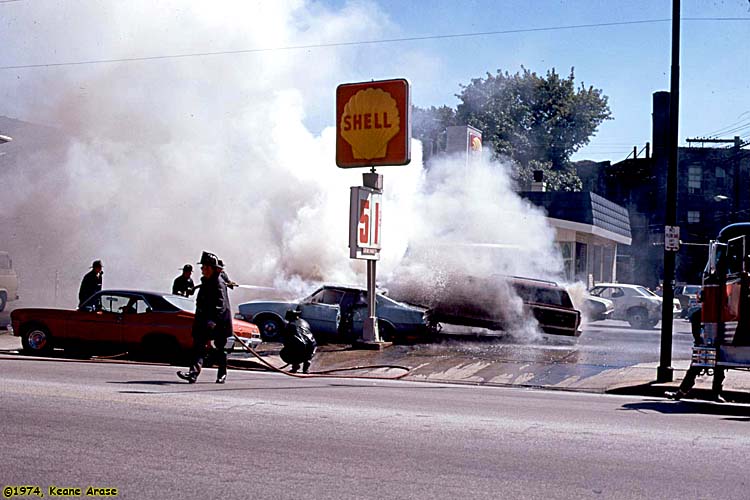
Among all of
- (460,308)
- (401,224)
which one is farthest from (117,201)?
(460,308)

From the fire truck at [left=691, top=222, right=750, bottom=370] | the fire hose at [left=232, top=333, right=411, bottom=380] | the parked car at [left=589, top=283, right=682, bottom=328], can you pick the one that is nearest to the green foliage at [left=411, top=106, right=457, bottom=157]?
the parked car at [left=589, top=283, right=682, bottom=328]

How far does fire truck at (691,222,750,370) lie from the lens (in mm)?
10758

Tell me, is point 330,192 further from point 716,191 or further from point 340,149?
point 716,191

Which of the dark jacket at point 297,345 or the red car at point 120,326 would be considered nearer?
the dark jacket at point 297,345

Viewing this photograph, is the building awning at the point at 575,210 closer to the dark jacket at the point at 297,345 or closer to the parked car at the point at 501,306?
the parked car at the point at 501,306

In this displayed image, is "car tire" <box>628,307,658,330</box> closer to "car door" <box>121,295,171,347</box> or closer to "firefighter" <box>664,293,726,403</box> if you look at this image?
"firefighter" <box>664,293,726,403</box>

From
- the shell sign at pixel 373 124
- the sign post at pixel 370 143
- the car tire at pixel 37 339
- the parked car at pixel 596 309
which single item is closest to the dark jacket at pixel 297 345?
the sign post at pixel 370 143

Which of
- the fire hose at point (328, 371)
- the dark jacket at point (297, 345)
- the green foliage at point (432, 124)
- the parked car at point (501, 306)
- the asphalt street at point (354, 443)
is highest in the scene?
the green foliage at point (432, 124)

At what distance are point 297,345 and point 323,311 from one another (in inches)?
179

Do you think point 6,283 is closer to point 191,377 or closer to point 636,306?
point 191,377

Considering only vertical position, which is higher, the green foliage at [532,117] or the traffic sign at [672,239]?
the green foliage at [532,117]

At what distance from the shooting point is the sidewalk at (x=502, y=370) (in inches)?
489

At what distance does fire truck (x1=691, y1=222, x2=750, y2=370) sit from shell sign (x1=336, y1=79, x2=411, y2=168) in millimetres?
7364

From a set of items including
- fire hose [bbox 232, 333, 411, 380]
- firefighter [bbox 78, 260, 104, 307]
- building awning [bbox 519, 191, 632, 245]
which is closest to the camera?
fire hose [bbox 232, 333, 411, 380]
